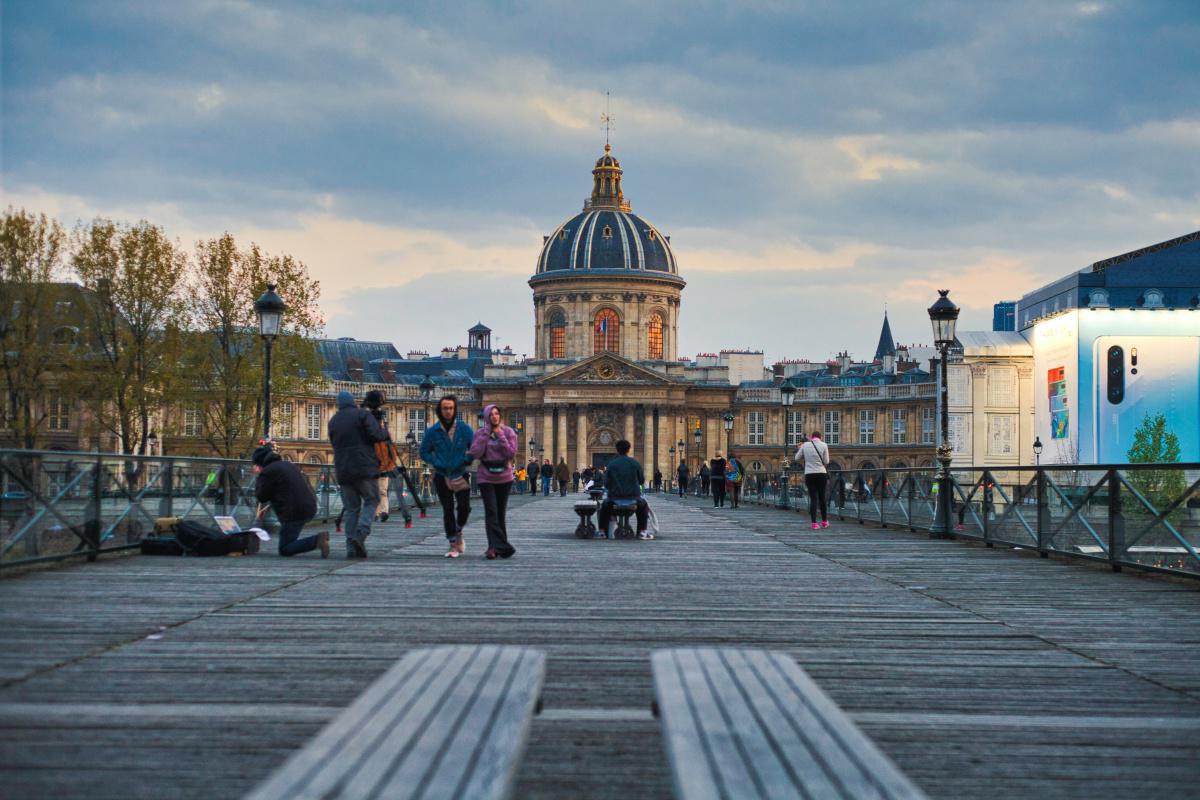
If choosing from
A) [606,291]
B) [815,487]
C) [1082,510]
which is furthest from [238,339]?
[606,291]

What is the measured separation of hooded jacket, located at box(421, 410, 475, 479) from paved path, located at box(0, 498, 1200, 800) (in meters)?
1.20

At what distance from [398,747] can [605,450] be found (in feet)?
341

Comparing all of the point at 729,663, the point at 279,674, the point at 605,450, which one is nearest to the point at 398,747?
the point at 729,663

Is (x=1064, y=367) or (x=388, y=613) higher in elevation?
(x=1064, y=367)

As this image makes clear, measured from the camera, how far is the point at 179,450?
214 ft

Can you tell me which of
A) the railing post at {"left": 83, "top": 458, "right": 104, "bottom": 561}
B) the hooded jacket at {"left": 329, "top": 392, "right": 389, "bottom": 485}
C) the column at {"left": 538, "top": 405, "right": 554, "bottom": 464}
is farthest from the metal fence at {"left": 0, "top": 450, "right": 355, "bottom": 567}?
the column at {"left": 538, "top": 405, "right": 554, "bottom": 464}

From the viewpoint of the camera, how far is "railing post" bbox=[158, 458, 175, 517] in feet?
52.0

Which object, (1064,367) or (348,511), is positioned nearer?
(348,511)

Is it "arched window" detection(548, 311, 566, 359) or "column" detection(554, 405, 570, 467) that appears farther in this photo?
"arched window" detection(548, 311, 566, 359)

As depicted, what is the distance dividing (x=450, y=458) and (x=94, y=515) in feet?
12.4

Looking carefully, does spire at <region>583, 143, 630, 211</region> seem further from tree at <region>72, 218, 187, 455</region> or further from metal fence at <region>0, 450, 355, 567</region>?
metal fence at <region>0, 450, 355, 567</region>

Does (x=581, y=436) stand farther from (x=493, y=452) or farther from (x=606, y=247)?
(x=493, y=452)

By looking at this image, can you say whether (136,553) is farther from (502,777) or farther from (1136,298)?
(1136,298)

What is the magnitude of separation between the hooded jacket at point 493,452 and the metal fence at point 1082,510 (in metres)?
6.14
